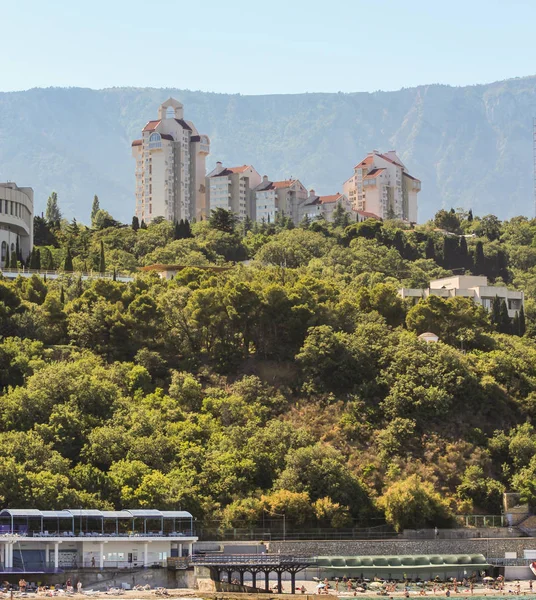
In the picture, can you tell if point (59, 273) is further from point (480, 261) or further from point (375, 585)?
point (480, 261)

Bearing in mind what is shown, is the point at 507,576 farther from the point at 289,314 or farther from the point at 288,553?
the point at 289,314

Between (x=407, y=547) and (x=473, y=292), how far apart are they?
3767 centimetres

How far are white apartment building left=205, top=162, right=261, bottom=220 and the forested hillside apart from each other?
62002mm

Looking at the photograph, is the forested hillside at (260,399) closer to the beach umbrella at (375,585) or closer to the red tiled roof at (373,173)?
the beach umbrella at (375,585)

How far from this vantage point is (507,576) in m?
63.0

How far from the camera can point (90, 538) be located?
56906 mm

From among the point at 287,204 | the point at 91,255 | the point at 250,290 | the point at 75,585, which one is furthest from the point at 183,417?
the point at 287,204

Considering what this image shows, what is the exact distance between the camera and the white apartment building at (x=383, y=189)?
518 feet

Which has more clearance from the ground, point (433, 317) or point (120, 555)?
point (433, 317)

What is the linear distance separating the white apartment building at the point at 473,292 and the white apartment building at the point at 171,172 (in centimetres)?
5642

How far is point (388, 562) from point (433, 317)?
82.2 feet

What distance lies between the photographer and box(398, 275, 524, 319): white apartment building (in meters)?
96.5

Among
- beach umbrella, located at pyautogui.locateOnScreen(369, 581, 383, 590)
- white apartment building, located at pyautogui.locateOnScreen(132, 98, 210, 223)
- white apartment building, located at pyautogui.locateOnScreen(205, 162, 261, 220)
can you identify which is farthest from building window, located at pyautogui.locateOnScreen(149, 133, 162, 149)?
beach umbrella, located at pyautogui.locateOnScreen(369, 581, 383, 590)

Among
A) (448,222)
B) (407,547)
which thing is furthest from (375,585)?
(448,222)
